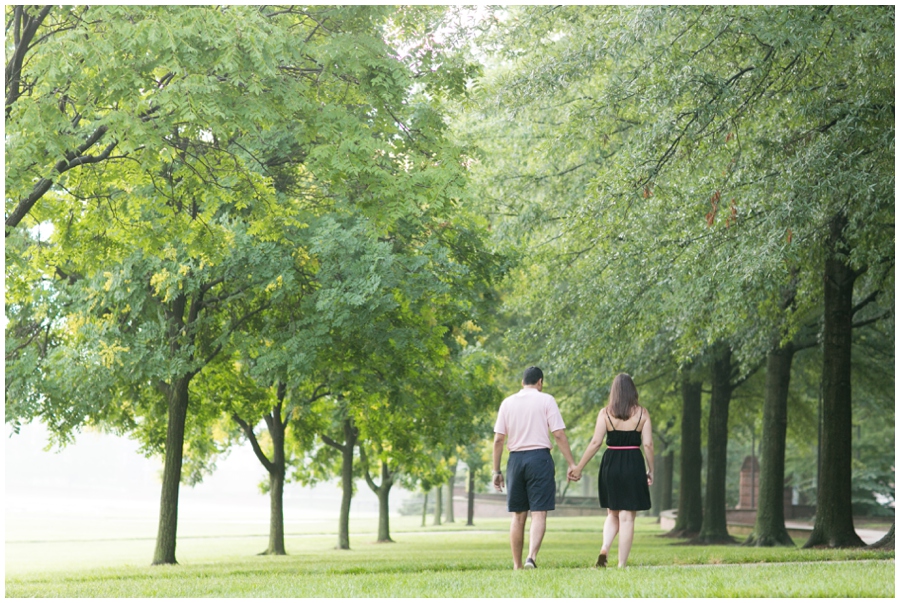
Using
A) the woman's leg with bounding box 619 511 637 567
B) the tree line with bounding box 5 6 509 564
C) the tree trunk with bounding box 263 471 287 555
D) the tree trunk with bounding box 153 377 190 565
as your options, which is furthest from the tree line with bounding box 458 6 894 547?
the tree trunk with bounding box 263 471 287 555

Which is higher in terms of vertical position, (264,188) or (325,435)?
(264,188)

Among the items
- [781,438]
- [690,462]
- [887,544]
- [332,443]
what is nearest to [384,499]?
[332,443]

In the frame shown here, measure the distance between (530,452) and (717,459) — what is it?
15.2m

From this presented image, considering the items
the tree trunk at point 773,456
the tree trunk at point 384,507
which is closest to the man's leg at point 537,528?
the tree trunk at point 773,456

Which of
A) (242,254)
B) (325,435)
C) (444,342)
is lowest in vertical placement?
(325,435)

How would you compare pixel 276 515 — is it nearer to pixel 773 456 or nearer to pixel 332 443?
pixel 332 443

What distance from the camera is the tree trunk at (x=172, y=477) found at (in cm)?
1579

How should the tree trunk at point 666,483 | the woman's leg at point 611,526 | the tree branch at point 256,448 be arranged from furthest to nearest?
the tree trunk at point 666,483, the tree branch at point 256,448, the woman's leg at point 611,526

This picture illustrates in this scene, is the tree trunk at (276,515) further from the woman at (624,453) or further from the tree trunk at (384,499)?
the woman at (624,453)

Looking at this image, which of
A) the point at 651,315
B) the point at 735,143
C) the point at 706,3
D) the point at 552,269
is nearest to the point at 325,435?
the point at 552,269

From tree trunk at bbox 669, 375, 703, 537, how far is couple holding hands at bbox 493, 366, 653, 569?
16.0m

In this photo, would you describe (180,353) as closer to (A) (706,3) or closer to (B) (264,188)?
(B) (264,188)

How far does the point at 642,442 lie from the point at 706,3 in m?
5.32

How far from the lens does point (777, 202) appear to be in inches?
493
